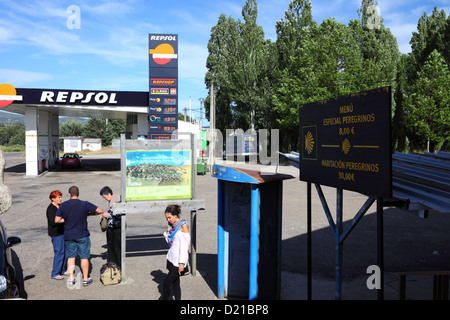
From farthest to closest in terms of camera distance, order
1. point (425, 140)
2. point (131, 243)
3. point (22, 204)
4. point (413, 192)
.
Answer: point (425, 140), point (22, 204), point (131, 243), point (413, 192)

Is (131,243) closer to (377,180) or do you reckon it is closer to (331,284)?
(331,284)

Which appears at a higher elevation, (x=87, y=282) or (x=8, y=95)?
(x=8, y=95)

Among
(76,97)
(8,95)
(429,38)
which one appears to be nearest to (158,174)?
(76,97)

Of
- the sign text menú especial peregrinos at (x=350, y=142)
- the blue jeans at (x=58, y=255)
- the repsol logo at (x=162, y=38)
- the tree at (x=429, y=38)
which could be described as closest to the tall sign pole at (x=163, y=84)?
the repsol logo at (x=162, y=38)

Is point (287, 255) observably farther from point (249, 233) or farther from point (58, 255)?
point (58, 255)

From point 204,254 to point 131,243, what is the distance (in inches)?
82.8

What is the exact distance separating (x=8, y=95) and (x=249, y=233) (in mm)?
27993

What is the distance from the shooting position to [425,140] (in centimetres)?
4303

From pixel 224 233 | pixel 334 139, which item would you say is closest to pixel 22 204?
pixel 224 233

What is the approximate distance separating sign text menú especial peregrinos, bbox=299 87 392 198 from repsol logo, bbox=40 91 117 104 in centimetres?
2700

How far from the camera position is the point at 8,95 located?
28297 millimetres

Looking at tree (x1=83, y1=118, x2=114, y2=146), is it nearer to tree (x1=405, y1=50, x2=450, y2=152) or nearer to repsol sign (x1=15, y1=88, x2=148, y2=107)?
repsol sign (x1=15, y1=88, x2=148, y2=107)

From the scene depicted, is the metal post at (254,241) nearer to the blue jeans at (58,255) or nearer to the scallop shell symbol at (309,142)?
the scallop shell symbol at (309,142)
